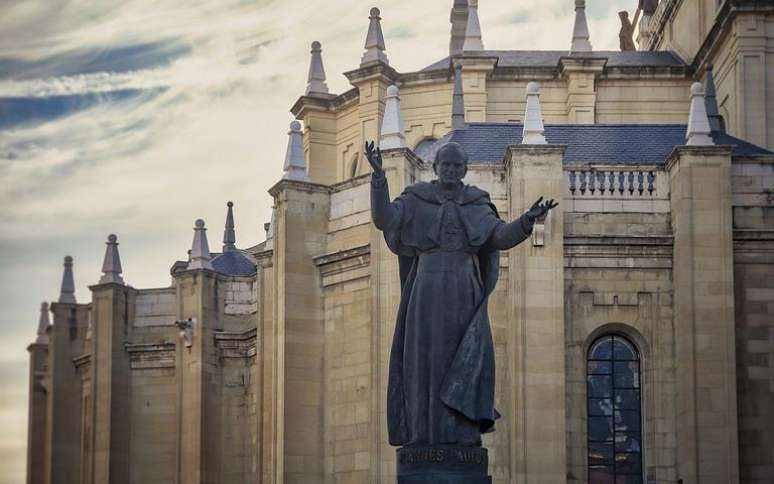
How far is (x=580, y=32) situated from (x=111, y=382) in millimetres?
18190

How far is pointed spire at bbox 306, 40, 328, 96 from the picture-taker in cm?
6475

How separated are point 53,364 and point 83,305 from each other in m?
2.12

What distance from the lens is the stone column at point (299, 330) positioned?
45.8m

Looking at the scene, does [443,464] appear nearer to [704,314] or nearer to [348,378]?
[704,314]

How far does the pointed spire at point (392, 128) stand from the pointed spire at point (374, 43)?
17323 millimetres

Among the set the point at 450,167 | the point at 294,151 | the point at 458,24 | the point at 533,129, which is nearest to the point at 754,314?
the point at 533,129

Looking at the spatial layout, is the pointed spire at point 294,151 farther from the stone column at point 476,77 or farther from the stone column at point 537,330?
the stone column at point 476,77

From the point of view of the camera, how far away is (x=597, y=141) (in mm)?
46625

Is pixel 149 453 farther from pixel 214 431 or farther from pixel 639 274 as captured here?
pixel 639 274

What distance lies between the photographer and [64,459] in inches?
2467

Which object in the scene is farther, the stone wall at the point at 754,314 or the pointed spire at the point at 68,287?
the pointed spire at the point at 68,287

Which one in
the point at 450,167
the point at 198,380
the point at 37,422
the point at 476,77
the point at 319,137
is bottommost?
the point at 37,422

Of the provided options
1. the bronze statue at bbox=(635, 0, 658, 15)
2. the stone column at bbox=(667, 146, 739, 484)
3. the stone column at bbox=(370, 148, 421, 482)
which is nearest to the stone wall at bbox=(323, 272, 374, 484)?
the stone column at bbox=(370, 148, 421, 482)

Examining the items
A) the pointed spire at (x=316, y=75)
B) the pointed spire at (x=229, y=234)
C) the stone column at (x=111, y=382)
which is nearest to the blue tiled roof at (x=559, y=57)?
the pointed spire at (x=316, y=75)
